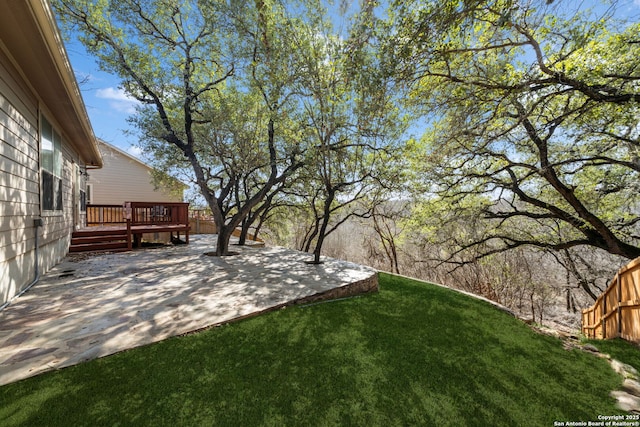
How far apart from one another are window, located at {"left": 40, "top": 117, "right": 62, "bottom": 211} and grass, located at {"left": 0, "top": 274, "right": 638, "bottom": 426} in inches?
154

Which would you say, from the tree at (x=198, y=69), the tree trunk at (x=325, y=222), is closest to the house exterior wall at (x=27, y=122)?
the tree at (x=198, y=69)

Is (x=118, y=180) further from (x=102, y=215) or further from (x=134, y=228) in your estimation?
(x=134, y=228)

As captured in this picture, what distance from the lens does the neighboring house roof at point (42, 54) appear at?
7.64 ft

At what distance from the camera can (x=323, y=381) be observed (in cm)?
196

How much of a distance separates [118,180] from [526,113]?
16.2 m

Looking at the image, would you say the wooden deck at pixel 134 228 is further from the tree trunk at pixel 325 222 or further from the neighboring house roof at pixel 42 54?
the tree trunk at pixel 325 222

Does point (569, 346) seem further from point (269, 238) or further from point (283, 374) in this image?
Answer: point (269, 238)

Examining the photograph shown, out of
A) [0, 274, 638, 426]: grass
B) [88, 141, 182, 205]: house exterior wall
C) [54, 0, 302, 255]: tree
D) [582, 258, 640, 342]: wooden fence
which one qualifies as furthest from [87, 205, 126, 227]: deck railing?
[582, 258, 640, 342]: wooden fence

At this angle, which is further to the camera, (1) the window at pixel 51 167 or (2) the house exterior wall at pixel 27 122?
(1) the window at pixel 51 167

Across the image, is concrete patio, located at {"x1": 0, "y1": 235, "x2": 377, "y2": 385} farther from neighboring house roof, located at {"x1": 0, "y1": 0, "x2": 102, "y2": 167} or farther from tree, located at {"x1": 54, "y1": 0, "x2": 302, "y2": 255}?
neighboring house roof, located at {"x1": 0, "y1": 0, "x2": 102, "y2": 167}

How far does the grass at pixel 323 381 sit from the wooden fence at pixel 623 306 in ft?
3.05

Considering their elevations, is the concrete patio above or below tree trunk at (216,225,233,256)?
below

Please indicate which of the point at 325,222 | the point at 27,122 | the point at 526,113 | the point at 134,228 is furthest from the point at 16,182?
the point at 526,113

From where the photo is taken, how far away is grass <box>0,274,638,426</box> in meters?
1.57
